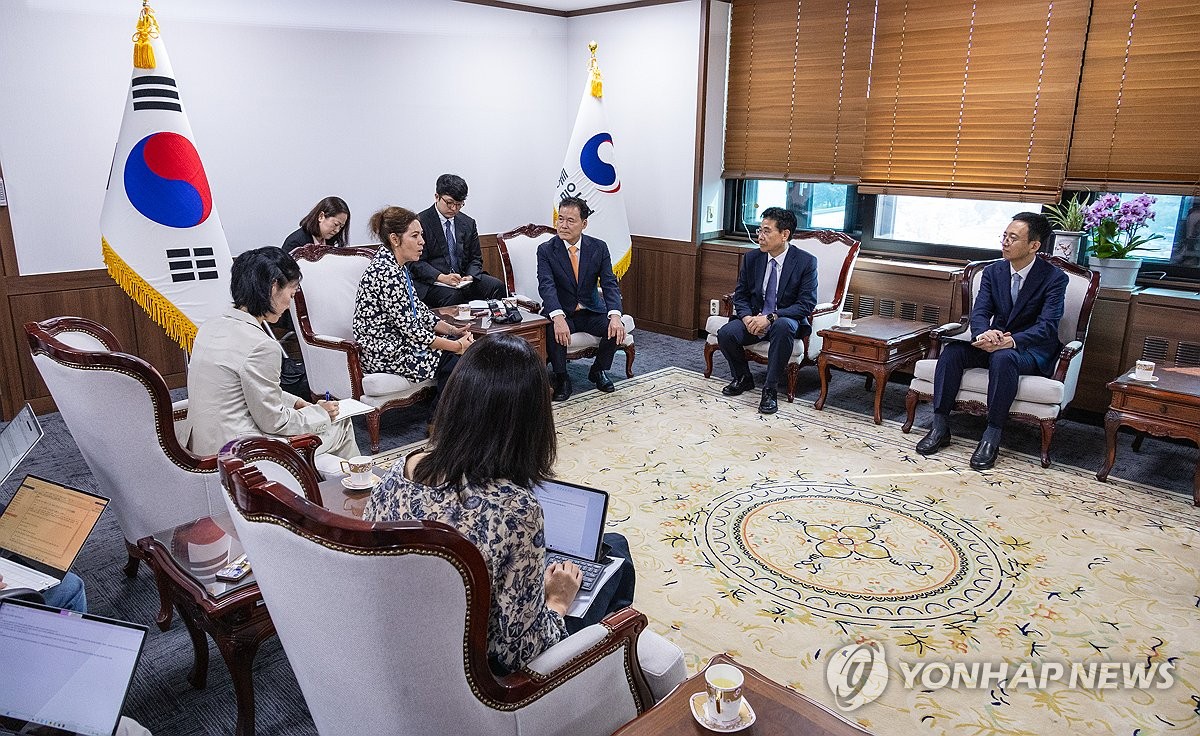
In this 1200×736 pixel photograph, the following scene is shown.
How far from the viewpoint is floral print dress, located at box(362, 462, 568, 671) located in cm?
135

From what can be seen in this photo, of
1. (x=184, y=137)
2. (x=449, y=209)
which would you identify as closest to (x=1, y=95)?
(x=184, y=137)

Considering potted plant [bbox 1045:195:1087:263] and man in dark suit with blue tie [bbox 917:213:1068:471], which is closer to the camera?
man in dark suit with blue tie [bbox 917:213:1068:471]

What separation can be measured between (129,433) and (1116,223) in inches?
182

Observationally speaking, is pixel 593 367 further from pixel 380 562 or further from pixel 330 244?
pixel 380 562

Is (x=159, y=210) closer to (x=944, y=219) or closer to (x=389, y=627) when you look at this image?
(x=389, y=627)

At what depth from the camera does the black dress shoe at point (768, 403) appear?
448 cm

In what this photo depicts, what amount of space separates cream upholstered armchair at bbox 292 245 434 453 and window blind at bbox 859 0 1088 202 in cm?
330

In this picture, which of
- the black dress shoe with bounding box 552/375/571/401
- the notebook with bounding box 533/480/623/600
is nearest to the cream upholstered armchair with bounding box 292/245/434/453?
the black dress shoe with bounding box 552/375/571/401

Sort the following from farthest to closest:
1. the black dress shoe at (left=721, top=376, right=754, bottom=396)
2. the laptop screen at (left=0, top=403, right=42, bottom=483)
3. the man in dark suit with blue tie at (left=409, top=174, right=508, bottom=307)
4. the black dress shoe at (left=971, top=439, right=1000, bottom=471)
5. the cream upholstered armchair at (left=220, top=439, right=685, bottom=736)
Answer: the man in dark suit with blue tie at (left=409, top=174, right=508, bottom=307) → the black dress shoe at (left=721, top=376, right=754, bottom=396) → the black dress shoe at (left=971, top=439, right=1000, bottom=471) → the laptop screen at (left=0, top=403, right=42, bottom=483) → the cream upholstered armchair at (left=220, top=439, right=685, bottom=736)

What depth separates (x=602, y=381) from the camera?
16.0ft

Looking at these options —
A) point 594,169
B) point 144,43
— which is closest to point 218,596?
point 144,43

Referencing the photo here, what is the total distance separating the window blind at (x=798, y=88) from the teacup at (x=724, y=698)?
14.9 feet

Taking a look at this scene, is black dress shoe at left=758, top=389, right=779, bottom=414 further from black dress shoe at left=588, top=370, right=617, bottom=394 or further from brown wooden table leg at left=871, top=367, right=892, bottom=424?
black dress shoe at left=588, top=370, right=617, bottom=394

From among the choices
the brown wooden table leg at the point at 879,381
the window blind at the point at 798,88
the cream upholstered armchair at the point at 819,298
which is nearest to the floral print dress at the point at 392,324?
the cream upholstered armchair at the point at 819,298
